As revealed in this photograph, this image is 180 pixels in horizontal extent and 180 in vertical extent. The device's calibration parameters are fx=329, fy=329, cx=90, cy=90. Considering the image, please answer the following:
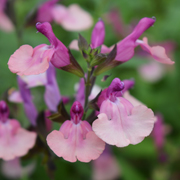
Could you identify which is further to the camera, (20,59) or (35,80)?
(35,80)

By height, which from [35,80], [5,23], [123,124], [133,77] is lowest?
[133,77]

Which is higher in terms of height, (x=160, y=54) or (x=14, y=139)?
(x=160, y=54)

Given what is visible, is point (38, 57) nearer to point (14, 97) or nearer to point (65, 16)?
point (14, 97)

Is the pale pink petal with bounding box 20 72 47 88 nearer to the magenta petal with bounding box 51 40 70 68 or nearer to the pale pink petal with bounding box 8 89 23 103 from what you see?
the pale pink petal with bounding box 8 89 23 103

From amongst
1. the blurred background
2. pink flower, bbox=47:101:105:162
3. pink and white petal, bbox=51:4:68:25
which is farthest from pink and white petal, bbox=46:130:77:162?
pink and white petal, bbox=51:4:68:25

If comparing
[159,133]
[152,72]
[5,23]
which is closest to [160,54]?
[159,133]
